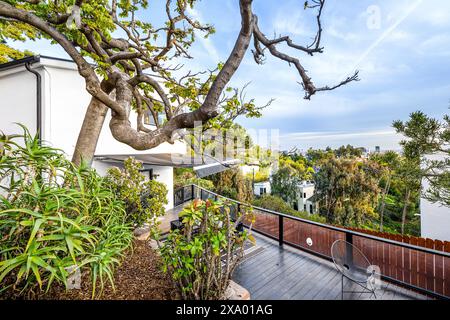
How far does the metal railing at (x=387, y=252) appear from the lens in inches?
158

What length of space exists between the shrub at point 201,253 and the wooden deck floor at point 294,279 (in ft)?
4.83

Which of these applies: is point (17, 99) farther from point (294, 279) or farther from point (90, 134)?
point (294, 279)

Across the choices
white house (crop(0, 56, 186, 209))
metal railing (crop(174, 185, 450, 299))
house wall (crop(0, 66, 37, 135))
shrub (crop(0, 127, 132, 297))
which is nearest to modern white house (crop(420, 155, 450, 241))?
metal railing (crop(174, 185, 450, 299))

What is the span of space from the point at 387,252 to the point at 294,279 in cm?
225

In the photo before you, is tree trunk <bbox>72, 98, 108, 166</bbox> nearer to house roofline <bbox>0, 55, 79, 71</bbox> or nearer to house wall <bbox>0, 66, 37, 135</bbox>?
house roofline <bbox>0, 55, 79, 71</bbox>

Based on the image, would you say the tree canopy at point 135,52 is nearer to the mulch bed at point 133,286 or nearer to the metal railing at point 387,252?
the mulch bed at point 133,286

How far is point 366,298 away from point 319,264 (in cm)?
139

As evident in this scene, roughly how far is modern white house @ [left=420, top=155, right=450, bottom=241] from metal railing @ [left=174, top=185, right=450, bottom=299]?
1227 centimetres

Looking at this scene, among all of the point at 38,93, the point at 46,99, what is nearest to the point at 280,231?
the point at 46,99

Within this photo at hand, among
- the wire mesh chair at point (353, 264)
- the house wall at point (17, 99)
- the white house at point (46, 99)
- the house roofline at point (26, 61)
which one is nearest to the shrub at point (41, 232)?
the white house at point (46, 99)

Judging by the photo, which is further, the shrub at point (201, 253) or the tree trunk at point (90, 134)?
the tree trunk at point (90, 134)
